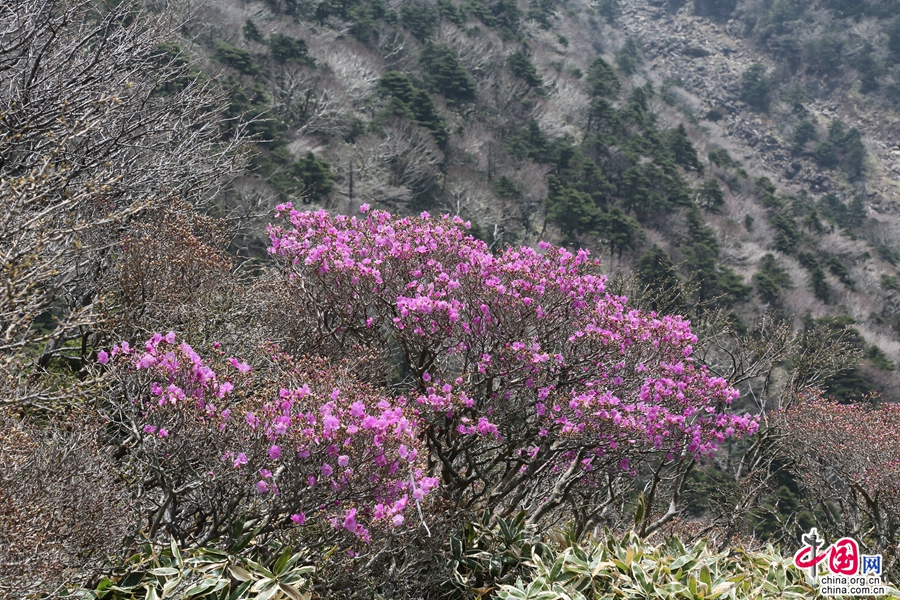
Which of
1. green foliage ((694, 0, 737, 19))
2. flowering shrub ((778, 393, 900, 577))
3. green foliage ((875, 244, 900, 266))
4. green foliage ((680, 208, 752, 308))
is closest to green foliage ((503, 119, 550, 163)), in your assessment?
green foliage ((680, 208, 752, 308))

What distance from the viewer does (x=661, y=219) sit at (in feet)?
142

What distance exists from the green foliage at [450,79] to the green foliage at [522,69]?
5.84 meters

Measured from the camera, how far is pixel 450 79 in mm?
45281

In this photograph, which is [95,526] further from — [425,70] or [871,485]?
[425,70]

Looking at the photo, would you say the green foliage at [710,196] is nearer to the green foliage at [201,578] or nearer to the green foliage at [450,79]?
the green foliage at [450,79]

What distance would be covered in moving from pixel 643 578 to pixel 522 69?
50.9 metres

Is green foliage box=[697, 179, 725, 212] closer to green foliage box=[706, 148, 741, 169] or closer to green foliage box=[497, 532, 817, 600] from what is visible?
green foliage box=[706, 148, 741, 169]

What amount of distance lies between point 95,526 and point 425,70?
1829 inches

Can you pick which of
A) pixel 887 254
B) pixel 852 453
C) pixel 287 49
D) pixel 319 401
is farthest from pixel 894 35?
pixel 319 401

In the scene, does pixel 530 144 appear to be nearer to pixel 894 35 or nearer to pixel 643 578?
pixel 643 578

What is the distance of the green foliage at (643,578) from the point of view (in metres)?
3.85

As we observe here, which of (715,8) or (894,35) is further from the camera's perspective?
(715,8)

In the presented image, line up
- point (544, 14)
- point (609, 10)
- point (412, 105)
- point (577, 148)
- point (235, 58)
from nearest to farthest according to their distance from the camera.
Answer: point (235, 58), point (412, 105), point (577, 148), point (544, 14), point (609, 10)

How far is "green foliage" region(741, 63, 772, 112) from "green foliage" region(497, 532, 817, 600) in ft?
A: 268
